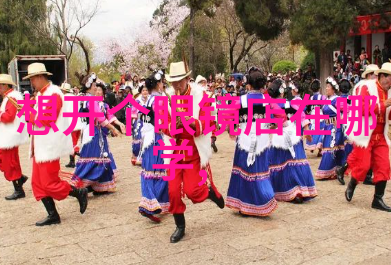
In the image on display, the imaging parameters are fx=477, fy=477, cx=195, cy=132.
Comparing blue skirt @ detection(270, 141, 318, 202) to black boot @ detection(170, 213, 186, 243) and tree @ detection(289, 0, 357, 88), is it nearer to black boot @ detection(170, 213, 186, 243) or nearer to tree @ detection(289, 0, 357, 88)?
black boot @ detection(170, 213, 186, 243)

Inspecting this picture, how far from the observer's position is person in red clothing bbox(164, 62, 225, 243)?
4.75 meters

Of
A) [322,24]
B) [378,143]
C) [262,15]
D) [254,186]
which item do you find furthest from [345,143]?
[262,15]

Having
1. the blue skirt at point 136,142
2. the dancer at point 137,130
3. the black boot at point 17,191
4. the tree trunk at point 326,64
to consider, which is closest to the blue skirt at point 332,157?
the dancer at point 137,130

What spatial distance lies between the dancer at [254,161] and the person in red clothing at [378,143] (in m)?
1.20

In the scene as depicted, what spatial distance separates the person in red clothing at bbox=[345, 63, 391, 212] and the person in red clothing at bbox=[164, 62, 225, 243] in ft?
6.90

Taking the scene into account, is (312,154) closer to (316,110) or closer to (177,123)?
(316,110)

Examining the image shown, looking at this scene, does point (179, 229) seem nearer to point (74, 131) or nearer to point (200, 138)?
point (200, 138)

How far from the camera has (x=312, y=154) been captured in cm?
1065

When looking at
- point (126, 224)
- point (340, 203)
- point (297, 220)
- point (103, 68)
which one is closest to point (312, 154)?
point (340, 203)

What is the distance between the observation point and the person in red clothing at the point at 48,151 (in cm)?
541

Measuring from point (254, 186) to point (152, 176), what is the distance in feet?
3.95

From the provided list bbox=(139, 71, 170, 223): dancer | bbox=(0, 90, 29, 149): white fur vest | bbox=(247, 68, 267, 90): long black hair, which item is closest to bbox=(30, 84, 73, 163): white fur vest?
bbox=(139, 71, 170, 223): dancer

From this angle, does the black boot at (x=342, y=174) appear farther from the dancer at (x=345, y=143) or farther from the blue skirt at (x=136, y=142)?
the blue skirt at (x=136, y=142)

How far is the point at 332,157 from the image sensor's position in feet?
25.4
